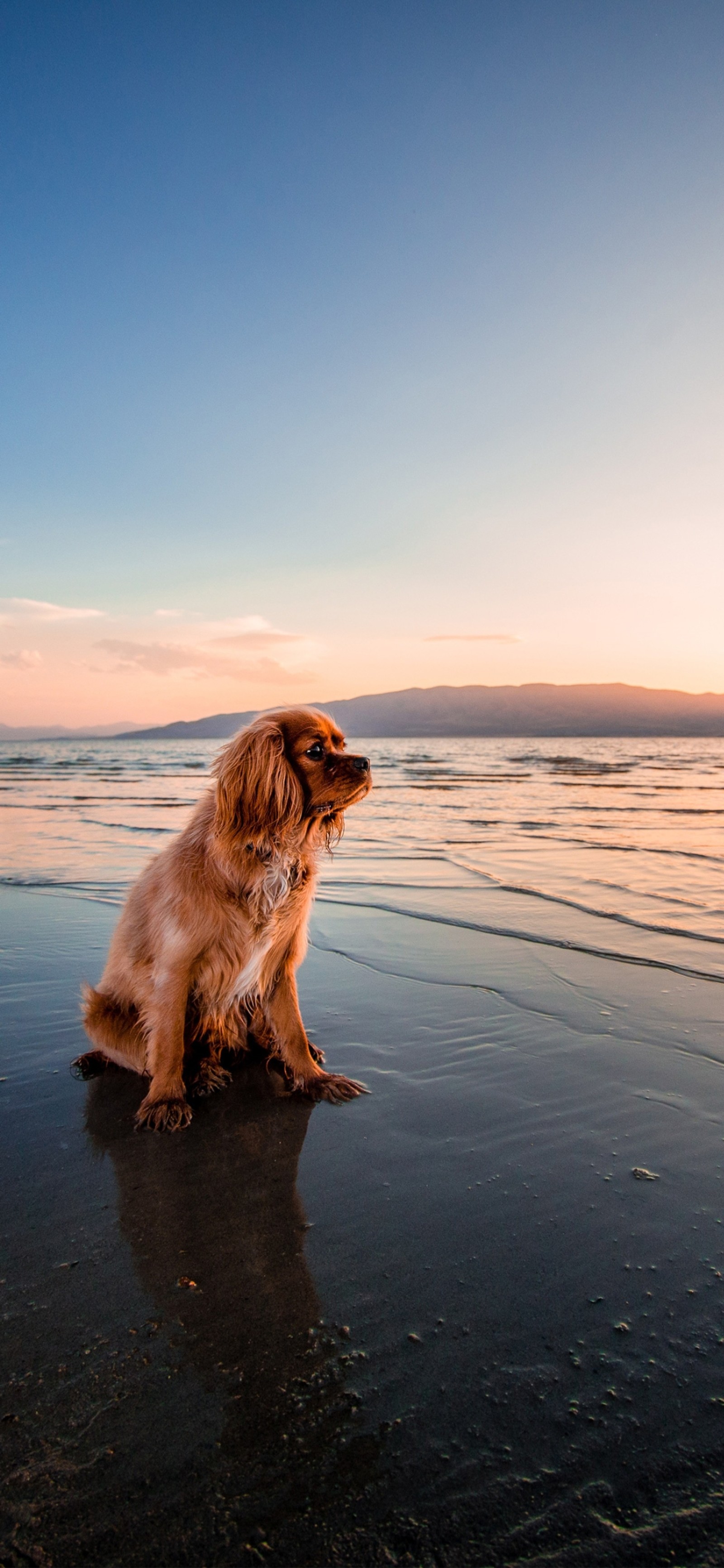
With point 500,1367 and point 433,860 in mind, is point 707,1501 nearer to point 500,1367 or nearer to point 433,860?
point 500,1367

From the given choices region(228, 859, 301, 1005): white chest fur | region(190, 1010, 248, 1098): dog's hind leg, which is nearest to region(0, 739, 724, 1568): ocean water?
region(190, 1010, 248, 1098): dog's hind leg

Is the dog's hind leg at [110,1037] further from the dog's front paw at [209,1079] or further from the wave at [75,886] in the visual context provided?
the wave at [75,886]

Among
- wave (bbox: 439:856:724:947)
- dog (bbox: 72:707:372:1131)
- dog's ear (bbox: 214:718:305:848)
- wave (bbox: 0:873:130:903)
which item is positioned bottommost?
wave (bbox: 0:873:130:903)

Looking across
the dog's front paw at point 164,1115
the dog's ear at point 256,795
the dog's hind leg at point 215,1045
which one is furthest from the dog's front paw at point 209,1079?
the dog's ear at point 256,795

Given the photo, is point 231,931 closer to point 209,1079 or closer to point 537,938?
point 209,1079

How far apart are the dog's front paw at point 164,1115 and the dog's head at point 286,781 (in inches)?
44.7

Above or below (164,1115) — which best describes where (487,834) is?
above

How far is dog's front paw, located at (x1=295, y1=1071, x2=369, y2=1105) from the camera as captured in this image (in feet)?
10.6

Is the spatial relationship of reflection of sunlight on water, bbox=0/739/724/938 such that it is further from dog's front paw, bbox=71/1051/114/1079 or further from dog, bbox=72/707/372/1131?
dog's front paw, bbox=71/1051/114/1079

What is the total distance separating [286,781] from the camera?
3.36 m

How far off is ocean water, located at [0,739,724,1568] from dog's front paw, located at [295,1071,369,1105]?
11 cm

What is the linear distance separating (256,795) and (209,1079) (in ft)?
4.39

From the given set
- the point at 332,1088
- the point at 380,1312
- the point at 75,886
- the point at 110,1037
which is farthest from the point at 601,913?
the point at 75,886

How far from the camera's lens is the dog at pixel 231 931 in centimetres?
321
